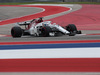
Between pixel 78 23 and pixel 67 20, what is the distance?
4.59ft

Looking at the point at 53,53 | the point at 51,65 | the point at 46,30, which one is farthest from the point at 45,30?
the point at 51,65

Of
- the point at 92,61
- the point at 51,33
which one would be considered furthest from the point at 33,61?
the point at 51,33

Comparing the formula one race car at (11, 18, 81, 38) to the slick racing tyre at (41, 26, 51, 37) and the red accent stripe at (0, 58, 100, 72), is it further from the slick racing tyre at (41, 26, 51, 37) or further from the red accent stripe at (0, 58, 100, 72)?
the red accent stripe at (0, 58, 100, 72)

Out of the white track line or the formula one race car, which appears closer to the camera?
the white track line

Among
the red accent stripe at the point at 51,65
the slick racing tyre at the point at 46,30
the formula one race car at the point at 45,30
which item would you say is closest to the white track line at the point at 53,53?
the red accent stripe at the point at 51,65

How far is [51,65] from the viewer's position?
5469 mm

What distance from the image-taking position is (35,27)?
12.1 m

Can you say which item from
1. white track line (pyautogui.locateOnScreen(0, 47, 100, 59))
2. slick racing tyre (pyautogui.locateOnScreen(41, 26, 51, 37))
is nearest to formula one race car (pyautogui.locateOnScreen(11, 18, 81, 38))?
slick racing tyre (pyautogui.locateOnScreen(41, 26, 51, 37))

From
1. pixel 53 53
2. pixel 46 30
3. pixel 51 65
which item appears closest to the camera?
pixel 51 65

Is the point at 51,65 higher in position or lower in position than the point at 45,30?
lower

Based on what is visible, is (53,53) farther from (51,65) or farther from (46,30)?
(46,30)

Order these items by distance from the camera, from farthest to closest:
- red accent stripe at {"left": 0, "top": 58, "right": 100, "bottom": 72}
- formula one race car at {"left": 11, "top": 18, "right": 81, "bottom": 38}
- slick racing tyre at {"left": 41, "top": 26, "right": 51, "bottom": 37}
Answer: formula one race car at {"left": 11, "top": 18, "right": 81, "bottom": 38} < slick racing tyre at {"left": 41, "top": 26, "right": 51, "bottom": 37} < red accent stripe at {"left": 0, "top": 58, "right": 100, "bottom": 72}

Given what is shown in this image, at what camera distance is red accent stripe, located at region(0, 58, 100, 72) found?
521 centimetres

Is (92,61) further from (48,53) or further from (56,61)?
(48,53)
